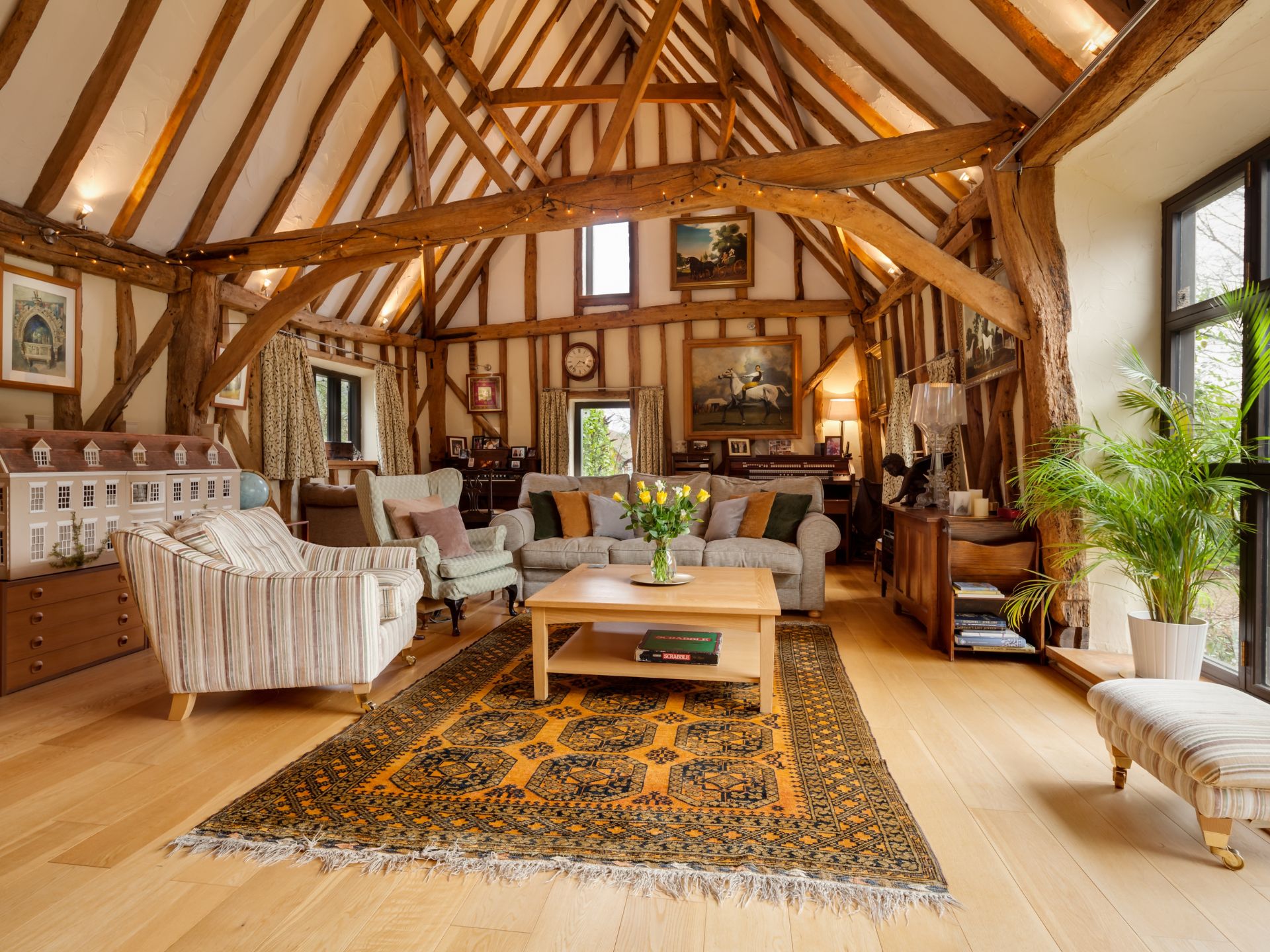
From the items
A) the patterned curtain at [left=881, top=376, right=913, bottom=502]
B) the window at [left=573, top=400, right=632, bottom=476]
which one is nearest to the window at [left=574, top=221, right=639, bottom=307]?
the window at [left=573, top=400, right=632, bottom=476]

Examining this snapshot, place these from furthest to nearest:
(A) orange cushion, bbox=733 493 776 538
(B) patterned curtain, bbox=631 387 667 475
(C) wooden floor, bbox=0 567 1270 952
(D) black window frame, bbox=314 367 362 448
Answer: (B) patterned curtain, bbox=631 387 667 475 → (D) black window frame, bbox=314 367 362 448 → (A) orange cushion, bbox=733 493 776 538 → (C) wooden floor, bbox=0 567 1270 952

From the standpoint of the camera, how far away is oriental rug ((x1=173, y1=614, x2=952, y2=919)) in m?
1.89

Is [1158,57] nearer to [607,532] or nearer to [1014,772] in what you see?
[1014,772]

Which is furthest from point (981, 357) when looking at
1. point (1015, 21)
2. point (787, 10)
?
point (787, 10)

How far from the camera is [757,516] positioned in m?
5.33

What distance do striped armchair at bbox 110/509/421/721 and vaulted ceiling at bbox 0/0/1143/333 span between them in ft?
10.5

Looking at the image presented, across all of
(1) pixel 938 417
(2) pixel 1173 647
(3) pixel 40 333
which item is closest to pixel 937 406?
(1) pixel 938 417

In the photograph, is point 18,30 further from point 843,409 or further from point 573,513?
point 843,409

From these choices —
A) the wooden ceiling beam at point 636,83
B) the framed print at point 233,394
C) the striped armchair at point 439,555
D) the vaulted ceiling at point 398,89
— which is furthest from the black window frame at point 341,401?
the wooden ceiling beam at point 636,83

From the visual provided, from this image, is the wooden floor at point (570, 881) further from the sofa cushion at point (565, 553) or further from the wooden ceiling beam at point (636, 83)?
the wooden ceiling beam at point (636, 83)

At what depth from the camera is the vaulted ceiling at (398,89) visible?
3865 mm

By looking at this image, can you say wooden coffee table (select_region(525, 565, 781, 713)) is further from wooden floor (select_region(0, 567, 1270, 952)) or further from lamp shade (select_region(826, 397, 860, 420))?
lamp shade (select_region(826, 397, 860, 420))

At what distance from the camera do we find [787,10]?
492cm

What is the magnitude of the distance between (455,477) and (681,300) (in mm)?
4714
